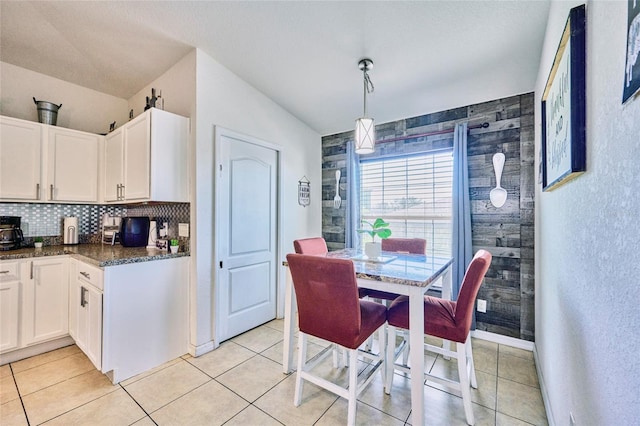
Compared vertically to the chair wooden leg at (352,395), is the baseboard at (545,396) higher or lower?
lower

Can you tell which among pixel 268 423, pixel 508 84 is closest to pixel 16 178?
pixel 268 423

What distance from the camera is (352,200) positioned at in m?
3.67

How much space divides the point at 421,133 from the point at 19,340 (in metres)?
4.35

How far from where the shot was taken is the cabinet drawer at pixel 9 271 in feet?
7.21

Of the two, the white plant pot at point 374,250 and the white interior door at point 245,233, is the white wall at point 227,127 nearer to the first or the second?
the white interior door at point 245,233

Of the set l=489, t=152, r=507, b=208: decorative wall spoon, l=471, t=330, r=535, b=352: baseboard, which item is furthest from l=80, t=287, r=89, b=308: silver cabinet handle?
l=489, t=152, r=507, b=208: decorative wall spoon

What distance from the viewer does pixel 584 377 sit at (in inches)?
39.7

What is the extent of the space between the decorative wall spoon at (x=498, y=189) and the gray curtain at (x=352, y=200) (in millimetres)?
1582

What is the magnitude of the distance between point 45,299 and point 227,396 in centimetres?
194

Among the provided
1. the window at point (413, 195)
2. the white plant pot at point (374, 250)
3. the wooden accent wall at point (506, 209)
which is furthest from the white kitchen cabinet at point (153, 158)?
the wooden accent wall at point (506, 209)

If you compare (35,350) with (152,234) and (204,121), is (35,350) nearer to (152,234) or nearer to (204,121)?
(152,234)

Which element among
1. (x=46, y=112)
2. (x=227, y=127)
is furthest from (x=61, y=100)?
(x=227, y=127)

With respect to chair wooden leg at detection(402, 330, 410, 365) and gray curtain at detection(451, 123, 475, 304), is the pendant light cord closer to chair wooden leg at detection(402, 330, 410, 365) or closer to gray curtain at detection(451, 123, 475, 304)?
gray curtain at detection(451, 123, 475, 304)

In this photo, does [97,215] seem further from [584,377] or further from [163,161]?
[584,377]
